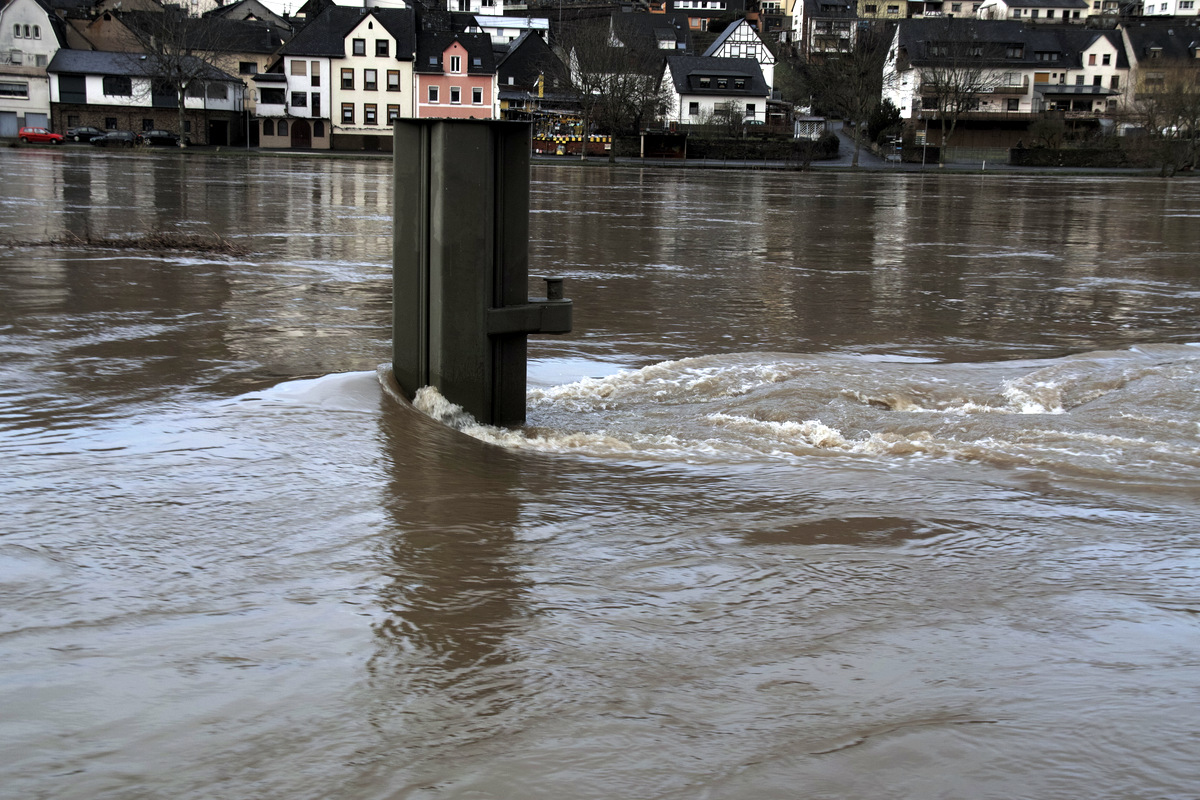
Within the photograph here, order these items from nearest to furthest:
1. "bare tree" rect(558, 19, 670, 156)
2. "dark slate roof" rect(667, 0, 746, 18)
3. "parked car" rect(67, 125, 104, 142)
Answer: "bare tree" rect(558, 19, 670, 156), "parked car" rect(67, 125, 104, 142), "dark slate roof" rect(667, 0, 746, 18)

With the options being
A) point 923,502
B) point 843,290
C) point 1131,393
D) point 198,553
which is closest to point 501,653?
point 198,553

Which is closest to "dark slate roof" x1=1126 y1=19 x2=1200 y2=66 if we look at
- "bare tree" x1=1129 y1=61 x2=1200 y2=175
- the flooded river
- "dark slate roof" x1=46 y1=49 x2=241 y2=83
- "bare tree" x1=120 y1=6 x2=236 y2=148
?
"bare tree" x1=1129 y1=61 x2=1200 y2=175

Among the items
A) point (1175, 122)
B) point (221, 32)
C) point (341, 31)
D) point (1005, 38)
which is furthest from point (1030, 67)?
point (221, 32)

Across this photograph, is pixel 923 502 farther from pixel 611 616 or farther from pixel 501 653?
pixel 501 653

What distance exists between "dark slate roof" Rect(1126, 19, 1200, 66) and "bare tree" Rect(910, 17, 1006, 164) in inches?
733

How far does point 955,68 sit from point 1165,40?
40531mm

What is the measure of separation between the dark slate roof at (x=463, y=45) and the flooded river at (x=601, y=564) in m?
85.3

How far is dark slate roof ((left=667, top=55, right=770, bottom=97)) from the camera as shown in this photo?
99500mm

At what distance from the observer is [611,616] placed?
435 cm

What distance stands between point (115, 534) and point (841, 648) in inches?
123

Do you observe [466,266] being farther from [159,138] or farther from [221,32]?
[221,32]

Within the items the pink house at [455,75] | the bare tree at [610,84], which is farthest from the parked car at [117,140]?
the bare tree at [610,84]

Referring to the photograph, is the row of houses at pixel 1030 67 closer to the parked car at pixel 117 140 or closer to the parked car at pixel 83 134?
the parked car at pixel 117 140

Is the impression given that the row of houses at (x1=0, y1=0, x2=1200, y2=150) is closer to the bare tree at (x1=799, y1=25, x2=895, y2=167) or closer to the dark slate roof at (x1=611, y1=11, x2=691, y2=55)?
the bare tree at (x1=799, y1=25, x2=895, y2=167)
